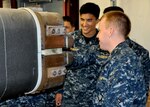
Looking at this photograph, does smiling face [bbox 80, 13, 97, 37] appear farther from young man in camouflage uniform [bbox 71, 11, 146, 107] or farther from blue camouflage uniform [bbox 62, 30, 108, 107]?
young man in camouflage uniform [bbox 71, 11, 146, 107]

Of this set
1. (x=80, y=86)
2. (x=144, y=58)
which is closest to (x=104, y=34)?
(x=80, y=86)

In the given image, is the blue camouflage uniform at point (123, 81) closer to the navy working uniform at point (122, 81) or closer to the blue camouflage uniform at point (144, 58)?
the navy working uniform at point (122, 81)

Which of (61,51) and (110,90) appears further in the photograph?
(110,90)

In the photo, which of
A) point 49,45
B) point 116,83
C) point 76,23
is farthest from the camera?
point 76,23

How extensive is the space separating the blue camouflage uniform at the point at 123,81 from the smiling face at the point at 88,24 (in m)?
0.96

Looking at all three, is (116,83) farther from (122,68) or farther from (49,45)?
(49,45)

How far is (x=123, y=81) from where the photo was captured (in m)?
1.55

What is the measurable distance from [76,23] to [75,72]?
3167mm

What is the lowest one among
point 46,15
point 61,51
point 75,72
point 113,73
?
point 75,72

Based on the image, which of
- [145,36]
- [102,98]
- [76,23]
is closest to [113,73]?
[102,98]

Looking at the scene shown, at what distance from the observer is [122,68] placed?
1562 millimetres

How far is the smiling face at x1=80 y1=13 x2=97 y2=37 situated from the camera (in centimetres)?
258

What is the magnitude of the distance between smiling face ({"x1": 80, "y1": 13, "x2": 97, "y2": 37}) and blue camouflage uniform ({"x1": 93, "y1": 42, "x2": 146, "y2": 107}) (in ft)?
3.14

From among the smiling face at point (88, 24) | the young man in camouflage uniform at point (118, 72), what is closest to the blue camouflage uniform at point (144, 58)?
the smiling face at point (88, 24)
